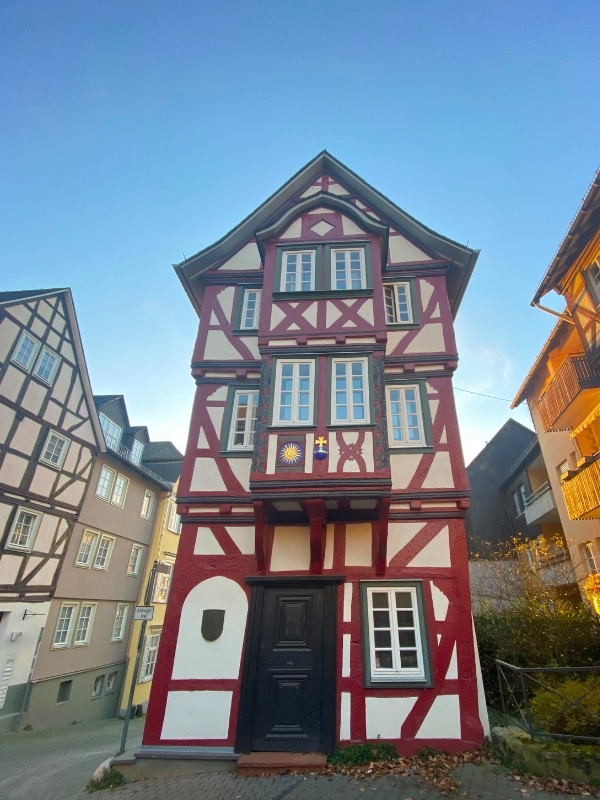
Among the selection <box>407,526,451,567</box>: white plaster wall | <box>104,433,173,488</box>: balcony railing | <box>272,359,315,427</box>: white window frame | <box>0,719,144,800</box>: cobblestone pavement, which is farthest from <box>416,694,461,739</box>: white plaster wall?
<box>104,433,173,488</box>: balcony railing

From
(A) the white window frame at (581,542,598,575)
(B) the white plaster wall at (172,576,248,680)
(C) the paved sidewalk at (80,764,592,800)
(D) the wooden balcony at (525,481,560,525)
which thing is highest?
(D) the wooden balcony at (525,481,560,525)

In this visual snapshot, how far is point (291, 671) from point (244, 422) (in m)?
5.50

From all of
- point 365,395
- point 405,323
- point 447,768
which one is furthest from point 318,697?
point 405,323

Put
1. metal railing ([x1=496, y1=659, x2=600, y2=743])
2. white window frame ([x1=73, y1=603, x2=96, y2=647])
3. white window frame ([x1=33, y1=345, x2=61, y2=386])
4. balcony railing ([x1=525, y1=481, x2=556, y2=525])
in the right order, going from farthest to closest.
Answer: balcony railing ([x1=525, y1=481, x2=556, y2=525])
white window frame ([x1=73, y1=603, x2=96, y2=647])
white window frame ([x1=33, y1=345, x2=61, y2=386])
metal railing ([x1=496, y1=659, x2=600, y2=743])

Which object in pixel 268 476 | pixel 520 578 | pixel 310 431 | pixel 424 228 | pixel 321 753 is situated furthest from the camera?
pixel 520 578

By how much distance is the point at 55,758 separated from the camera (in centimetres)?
1183

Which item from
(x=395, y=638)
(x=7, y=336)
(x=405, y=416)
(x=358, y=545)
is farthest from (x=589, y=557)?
(x=7, y=336)

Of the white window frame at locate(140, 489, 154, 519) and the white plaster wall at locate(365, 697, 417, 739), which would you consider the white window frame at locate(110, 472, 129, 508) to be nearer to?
the white window frame at locate(140, 489, 154, 519)

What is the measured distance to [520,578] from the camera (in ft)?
54.5

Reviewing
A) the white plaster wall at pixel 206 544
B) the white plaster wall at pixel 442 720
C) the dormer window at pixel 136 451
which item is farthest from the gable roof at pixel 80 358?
the white plaster wall at pixel 442 720

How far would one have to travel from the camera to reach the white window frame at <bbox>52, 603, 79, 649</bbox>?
684 inches

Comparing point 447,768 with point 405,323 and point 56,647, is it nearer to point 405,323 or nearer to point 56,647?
point 405,323

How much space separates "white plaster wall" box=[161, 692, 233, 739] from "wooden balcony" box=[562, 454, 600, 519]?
36.5 ft

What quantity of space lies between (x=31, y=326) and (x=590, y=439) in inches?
845
